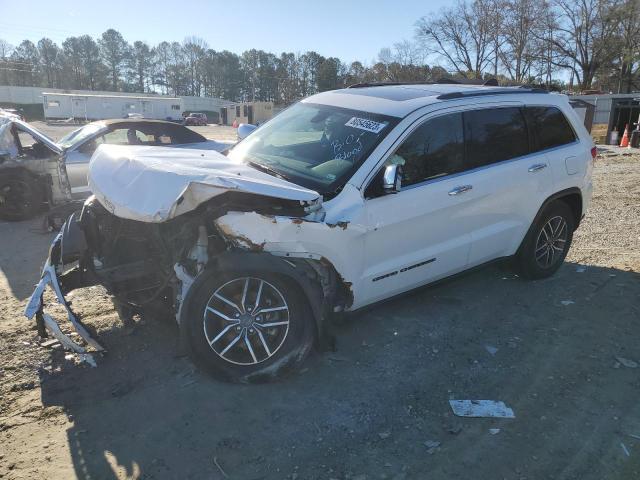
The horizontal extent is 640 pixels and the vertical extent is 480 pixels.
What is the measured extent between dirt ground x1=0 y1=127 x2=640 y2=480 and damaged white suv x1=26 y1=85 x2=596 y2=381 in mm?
301

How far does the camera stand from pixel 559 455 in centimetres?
272

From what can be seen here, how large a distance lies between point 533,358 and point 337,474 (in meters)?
1.97

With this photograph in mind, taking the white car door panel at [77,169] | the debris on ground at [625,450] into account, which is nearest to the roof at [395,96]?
the debris on ground at [625,450]

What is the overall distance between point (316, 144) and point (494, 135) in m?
1.61

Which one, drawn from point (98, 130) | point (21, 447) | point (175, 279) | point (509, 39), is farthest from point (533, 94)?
point (509, 39)

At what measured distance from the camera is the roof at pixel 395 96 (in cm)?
395

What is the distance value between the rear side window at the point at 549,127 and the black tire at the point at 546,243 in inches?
24.1

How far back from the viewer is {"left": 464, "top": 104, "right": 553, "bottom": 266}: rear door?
4.19m

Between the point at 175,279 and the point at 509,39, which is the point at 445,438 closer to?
the point at 175,279

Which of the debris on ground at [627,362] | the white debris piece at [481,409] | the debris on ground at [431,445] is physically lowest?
the debris on ground at [431,445]

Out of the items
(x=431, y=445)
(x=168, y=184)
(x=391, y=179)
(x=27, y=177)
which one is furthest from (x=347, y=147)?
(x=27, y=177)

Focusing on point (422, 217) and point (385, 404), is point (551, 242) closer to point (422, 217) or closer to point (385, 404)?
point (422, 217)

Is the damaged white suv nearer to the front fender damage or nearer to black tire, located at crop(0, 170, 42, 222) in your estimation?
the front fender damage

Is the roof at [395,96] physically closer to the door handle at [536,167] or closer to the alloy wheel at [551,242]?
the door handle at [536,167]
